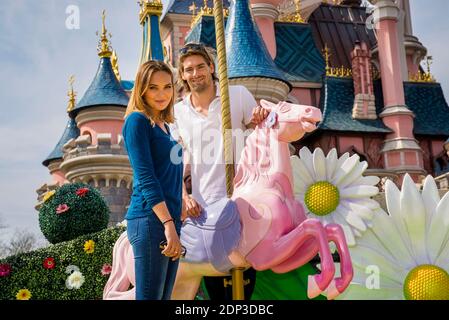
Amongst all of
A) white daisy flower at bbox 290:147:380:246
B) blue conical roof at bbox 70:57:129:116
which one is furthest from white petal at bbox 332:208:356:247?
blue conical roof at bbox 70:57:129:116

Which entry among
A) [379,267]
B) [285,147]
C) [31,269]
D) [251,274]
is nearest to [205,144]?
[285,147]

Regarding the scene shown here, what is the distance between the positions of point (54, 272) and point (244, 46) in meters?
6.09

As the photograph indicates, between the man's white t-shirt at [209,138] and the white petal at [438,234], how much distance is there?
1518mm

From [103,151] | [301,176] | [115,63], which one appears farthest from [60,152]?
[301,176]

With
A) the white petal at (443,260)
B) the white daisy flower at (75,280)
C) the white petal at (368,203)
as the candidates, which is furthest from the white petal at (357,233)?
the white daisy flower at (75,280)

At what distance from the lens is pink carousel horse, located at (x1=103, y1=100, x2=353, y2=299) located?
364cm

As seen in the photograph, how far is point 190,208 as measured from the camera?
3771mm

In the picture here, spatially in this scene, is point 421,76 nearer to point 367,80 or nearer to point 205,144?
point 367,80

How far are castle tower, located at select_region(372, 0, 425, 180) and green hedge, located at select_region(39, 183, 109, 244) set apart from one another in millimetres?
11168

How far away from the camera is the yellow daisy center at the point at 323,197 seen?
5098 millimetres

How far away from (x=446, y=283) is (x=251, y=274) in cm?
139

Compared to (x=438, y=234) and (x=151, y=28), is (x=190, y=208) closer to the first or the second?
(x=438, y=234)

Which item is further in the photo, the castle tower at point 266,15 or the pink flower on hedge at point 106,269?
the castle tower at point 266,15

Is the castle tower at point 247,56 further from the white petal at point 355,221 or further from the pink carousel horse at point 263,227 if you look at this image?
the pink carousel horse at point 263,227
